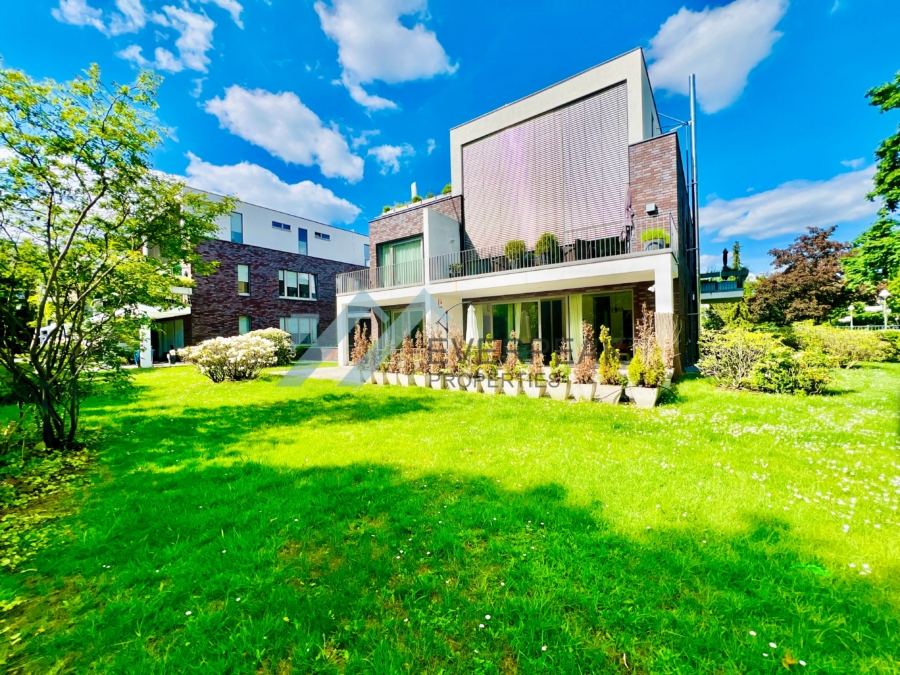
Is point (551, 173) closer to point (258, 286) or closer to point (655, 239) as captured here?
point (655, 239)

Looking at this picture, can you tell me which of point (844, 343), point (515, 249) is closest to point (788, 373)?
point (844, 343)

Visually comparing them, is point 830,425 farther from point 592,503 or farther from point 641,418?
point 592,503

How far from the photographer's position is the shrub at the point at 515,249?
43.1ft

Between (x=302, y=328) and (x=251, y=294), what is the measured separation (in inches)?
156

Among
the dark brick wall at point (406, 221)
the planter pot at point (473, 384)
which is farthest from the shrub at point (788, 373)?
the dark brick wall at point (406, 221)

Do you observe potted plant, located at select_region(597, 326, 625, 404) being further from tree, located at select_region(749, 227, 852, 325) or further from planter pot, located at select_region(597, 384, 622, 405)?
tree, located at select_region(749, 227, 852, 325)

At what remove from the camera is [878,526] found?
8.51 feet

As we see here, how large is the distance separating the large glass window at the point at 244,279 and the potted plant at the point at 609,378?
2146cm

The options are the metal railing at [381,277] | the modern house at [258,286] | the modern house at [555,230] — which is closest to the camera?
the modern house at [555,230]

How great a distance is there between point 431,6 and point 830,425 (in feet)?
48.3

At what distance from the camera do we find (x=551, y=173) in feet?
43.4

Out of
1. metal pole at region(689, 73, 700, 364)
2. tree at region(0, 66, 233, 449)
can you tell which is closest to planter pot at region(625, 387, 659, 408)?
metal pole at region(689, 73, 700, 364)

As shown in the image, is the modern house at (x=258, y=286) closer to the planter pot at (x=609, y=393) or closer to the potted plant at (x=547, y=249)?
the potted plant at (x=547, y=249)

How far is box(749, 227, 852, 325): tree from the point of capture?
1981 cm
